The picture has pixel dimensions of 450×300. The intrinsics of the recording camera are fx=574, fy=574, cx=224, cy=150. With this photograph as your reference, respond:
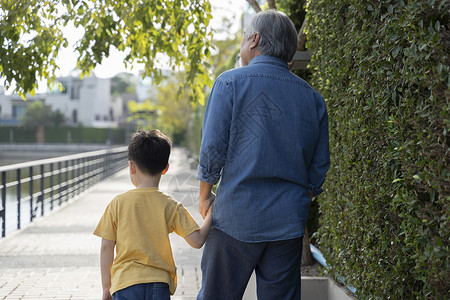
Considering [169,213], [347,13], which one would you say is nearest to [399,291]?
[169,213]

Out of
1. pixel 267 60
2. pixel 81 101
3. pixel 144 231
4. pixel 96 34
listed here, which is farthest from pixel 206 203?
pixel 81 101

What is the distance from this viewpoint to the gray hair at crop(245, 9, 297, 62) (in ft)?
7.79

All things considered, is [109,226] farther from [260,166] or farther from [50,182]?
[50,182]

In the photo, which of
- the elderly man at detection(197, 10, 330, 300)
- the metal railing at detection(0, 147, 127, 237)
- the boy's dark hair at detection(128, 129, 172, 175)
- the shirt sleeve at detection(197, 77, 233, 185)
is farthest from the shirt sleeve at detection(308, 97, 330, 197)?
the metal railing at detection(0, 147, 127, 237)

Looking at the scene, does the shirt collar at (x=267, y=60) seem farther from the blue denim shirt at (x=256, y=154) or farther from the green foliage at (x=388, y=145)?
the green foliage at (x=388, y=145)

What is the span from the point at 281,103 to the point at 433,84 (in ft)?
1.93

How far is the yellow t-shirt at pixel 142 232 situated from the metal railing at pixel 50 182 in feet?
A: 17.2

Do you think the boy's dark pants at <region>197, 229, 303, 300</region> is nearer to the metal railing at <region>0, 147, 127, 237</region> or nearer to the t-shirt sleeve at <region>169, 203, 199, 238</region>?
the t-shirt sleeve at <region>169, 203, 199, 238</region>

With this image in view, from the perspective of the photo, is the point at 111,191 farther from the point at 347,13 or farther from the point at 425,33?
the point at 425,33

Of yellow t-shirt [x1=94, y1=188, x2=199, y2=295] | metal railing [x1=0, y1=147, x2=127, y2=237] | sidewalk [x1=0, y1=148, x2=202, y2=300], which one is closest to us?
yellow t-shirt [x1=94, y1=188, x2=199, y2=295]

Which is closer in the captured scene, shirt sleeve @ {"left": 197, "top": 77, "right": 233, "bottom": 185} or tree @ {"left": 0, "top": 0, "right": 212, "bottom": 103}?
shirt sleeve @ {"left": 197, "top": 77, "right": 233, "bottom": 185}

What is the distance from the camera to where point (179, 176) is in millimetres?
3311

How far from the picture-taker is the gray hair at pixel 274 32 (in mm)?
2373

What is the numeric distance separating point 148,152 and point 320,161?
29.8 inches
